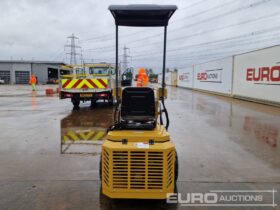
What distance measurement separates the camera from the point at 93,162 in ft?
14.5

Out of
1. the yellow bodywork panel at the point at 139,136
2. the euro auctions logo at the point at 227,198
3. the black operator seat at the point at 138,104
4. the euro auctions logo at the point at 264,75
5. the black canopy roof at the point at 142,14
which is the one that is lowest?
the euro auctions logo at the point at 227,198

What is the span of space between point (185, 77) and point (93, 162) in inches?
1210

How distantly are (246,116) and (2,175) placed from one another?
8700 mm

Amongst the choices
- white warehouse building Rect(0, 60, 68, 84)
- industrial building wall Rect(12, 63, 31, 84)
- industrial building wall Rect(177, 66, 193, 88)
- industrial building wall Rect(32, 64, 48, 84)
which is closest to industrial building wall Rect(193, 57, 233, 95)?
industrial building wall Rect(177, 66, 193, 88)

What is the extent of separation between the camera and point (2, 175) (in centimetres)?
388

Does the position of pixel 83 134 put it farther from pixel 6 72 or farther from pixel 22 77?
pixel 6 72

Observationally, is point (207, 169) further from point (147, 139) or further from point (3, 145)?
point (3, 145)

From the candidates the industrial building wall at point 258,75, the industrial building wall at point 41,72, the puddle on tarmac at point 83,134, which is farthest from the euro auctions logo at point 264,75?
the industrial building wall at point 41,72

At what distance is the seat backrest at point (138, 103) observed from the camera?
360 cm

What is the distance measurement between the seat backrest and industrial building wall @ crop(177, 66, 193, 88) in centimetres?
2765

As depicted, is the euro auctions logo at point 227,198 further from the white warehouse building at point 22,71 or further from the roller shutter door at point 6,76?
the roller shutter door at point 6,76

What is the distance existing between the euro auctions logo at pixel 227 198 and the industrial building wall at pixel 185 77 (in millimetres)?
27768

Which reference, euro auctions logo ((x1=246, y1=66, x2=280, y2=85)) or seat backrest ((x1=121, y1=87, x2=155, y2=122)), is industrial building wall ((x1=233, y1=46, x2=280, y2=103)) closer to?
euro auctions logo ((x1=246, y1=66, x2=280, y2=85))

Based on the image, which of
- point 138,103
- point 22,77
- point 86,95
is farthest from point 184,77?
point 22,77
